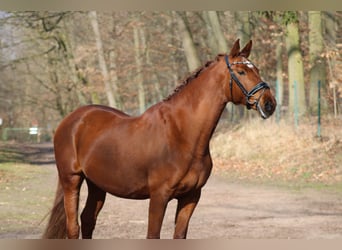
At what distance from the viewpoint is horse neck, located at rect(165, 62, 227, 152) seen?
5.43 meters

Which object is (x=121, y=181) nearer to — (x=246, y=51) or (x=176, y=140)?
(x=176, y=140)

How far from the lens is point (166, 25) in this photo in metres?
34.4

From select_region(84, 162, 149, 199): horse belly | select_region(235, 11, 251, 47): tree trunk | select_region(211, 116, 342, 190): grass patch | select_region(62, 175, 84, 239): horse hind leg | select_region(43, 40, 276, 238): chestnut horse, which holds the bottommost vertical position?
select_region(211, 116, 342, 190): grass patch

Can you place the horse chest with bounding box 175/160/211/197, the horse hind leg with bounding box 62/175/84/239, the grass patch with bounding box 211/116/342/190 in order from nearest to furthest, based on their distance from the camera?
the horse chest with bounding box 175/160/211/197, the horse hind leg with bounding box 62/175/84/239, the grass patch with bounding box 211/116/342/190

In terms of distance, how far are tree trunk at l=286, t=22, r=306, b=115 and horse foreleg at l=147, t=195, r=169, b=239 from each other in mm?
16239

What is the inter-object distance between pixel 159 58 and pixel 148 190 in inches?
1272

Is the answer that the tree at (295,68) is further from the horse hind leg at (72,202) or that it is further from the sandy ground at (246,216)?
the horse hind leg at (72,202)

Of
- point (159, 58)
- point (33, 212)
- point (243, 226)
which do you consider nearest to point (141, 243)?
point (243, 226)

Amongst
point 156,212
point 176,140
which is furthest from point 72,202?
point 176,140

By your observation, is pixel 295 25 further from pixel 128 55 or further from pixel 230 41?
pixel 128 55

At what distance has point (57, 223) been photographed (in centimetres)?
664

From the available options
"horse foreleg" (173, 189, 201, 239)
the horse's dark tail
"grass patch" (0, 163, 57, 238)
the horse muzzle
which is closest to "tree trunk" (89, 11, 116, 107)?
"grass patch" (0, 163, 57, 238)

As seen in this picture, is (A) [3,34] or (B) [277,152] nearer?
(B) [277,152]

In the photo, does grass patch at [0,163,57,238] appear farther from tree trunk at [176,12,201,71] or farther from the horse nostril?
tree trunk at [176,12,201,71]
